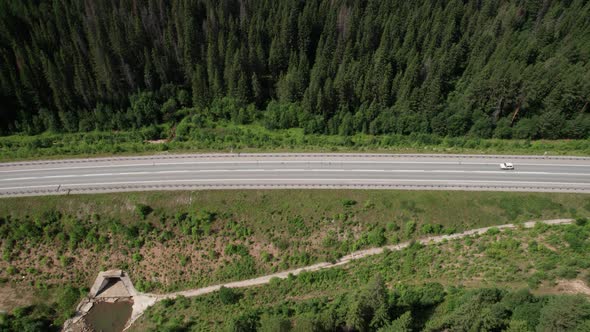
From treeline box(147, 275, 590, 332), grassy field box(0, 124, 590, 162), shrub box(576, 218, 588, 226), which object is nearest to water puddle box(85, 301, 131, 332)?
treeline box(147, 275, 590, 332)

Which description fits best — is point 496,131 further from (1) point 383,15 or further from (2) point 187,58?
(2) point 187,58

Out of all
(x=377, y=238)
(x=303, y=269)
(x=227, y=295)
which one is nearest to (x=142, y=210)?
(x=227, y=295)

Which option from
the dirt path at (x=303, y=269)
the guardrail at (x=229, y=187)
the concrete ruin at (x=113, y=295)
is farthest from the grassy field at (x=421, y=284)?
the guardrail at (x=229, y=187)

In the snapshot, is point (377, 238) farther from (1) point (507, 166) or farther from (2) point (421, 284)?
(1) point (507, 166)

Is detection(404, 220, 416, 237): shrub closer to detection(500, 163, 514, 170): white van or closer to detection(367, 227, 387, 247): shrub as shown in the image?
detection(367, 227, 387, 247): shrub

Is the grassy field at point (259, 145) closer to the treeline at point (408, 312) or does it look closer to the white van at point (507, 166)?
the white van at point (507, 166)
